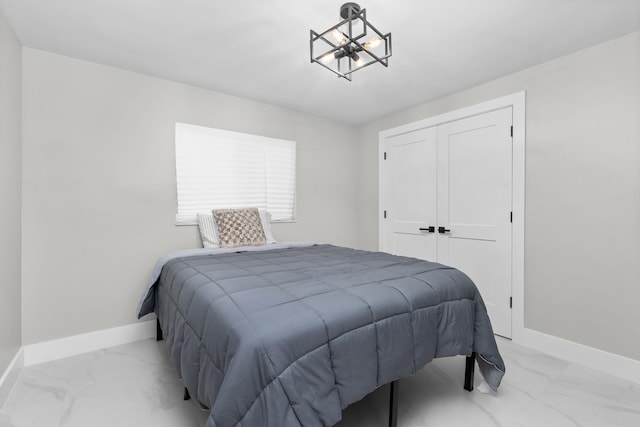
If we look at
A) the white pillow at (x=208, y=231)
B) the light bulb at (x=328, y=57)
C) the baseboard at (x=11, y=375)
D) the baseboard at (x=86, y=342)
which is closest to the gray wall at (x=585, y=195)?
the light bulb at (x=328, y=57)

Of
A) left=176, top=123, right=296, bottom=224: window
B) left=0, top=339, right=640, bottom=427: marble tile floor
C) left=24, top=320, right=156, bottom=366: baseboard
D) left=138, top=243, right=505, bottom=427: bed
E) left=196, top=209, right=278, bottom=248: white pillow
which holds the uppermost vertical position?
left=176, top=123, right=296, bottom=224: window

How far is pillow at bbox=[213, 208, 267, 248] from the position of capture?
284cm

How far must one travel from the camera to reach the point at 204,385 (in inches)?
48.8

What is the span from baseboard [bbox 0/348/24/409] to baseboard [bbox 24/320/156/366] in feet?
0.28

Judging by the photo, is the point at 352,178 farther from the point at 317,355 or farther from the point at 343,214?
the point at 317,355

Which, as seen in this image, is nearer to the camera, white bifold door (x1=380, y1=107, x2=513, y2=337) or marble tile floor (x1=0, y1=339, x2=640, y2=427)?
marble tile floor (x1=0, y1=339, x2=640, y2=427)

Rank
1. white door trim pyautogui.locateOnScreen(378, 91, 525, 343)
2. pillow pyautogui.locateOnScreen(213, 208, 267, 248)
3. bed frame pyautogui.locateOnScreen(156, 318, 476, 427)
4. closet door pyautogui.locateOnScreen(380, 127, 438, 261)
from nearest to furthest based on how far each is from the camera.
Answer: bed frame pyautogui.locateOnScreen(156, 318, 476, 427) → white door trim pyautogui.locateOnScreen(378, 91, 525, 343) → pillow pyautogui.locateOnScreen(213, 208, 267, 248) → closet door pyautogui.locateOnScreen(380, 127, 438, 261)

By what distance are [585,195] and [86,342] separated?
412cm

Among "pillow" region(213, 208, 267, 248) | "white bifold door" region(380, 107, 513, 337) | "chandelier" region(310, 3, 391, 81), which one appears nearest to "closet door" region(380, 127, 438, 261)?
"white bifold door" region(380, 107, 513, 337)

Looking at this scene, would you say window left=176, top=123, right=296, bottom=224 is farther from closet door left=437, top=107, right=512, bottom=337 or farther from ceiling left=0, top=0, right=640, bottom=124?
closet door left=437, top=107, right=512, bottom=337

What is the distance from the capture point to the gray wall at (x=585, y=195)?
209 centimetres

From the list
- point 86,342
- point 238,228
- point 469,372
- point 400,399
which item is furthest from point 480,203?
point 86,342

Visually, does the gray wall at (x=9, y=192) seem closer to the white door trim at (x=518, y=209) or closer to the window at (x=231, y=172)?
the window at (x=231, y=172)

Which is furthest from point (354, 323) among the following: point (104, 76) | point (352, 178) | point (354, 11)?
point (352, 178)
